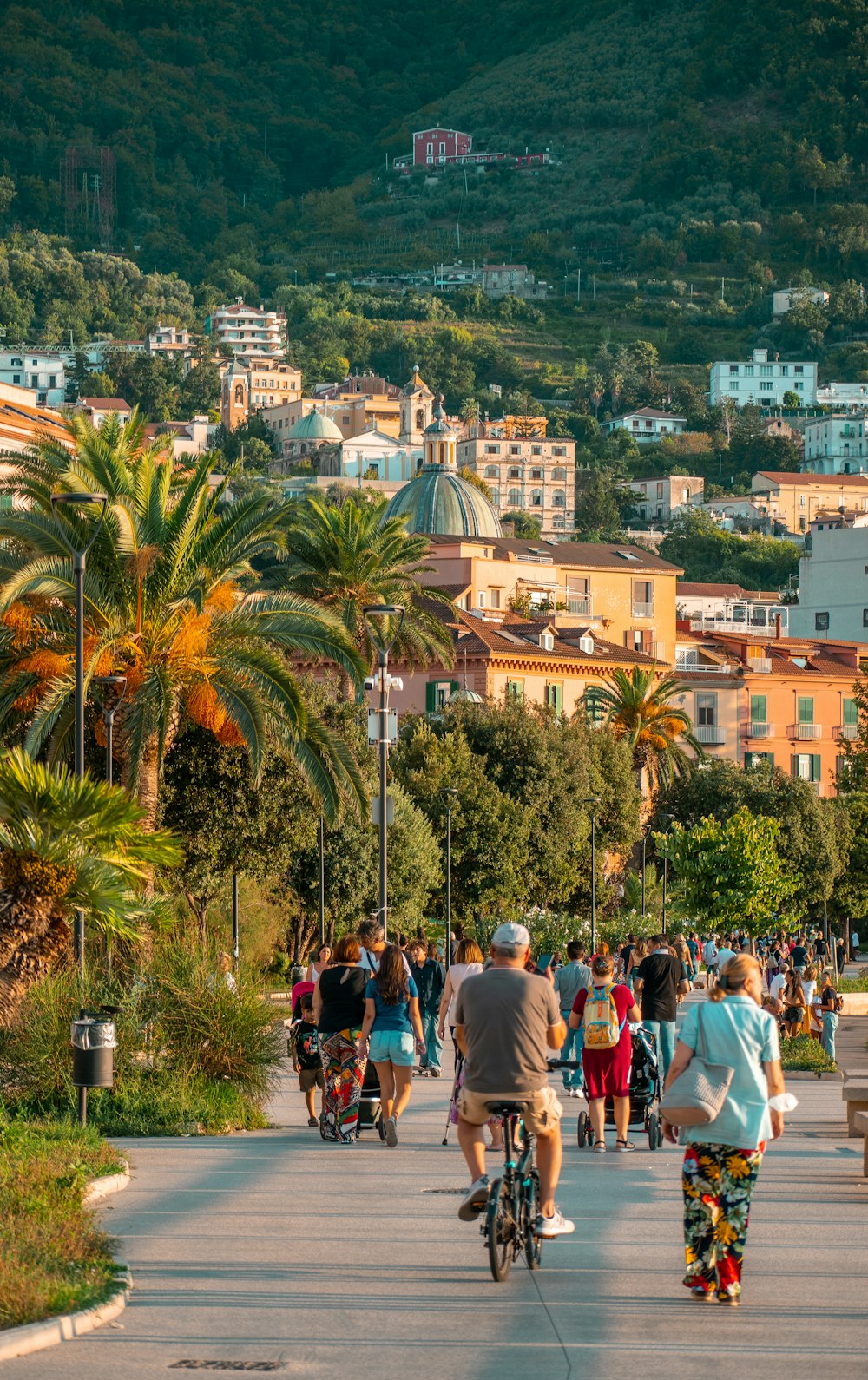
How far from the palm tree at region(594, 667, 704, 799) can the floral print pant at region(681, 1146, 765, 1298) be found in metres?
65.8

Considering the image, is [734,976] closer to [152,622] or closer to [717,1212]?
[717,1212]

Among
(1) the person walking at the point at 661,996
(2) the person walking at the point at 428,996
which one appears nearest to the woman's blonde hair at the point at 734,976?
(1) the person walking at the point at 661,996

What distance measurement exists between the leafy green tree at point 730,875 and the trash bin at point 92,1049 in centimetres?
4354

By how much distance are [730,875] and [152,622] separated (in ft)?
100

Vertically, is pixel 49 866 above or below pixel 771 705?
below

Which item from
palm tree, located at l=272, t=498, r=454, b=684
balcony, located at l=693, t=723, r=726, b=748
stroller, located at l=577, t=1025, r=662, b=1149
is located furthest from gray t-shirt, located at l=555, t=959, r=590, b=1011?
balcony, located at l=693, t=723, r=726, b=748

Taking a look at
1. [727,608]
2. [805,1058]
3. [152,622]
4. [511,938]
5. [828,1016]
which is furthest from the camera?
[727,608]

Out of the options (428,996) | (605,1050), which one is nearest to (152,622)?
(428,996)

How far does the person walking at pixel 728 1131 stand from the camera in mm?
10789

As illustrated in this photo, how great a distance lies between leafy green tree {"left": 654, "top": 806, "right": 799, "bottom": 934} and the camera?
59.7 meters

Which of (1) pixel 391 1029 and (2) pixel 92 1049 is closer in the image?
(2) pixel 92 1049

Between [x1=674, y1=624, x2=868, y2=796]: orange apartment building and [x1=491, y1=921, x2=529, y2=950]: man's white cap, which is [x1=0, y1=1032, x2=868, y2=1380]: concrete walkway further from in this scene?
[x1=674, y1=624, x2=868, y2=796]: orange apartment building

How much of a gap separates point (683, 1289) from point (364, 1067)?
22.9 ft

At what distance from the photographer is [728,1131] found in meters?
10.9
